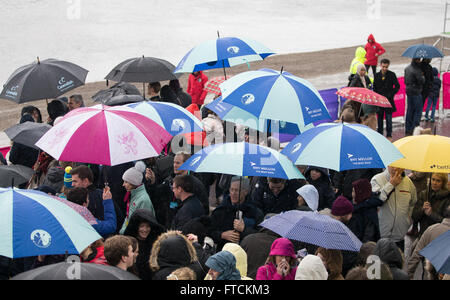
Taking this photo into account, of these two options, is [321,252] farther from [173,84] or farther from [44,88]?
[173,84]

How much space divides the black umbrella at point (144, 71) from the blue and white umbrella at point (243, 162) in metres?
3.90

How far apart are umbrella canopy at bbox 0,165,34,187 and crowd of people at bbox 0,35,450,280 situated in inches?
10.1

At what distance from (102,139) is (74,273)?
8.97ft

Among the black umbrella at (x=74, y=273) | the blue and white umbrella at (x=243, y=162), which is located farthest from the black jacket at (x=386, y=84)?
the black umbrella at (x=74, y=273)

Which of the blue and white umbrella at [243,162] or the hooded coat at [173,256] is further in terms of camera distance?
the blue and white umbrella at [243,162]

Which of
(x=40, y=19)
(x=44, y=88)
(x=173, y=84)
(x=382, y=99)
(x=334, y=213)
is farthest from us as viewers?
(x=40, y=19)

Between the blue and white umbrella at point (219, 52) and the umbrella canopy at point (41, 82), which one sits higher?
the blue and white umbrella at point (219, 52)

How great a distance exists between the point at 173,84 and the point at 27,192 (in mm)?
6198

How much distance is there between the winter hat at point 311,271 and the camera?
4.52 meters

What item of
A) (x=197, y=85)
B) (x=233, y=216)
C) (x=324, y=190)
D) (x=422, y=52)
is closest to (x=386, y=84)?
(x=422, y=52)

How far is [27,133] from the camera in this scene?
7922 mm

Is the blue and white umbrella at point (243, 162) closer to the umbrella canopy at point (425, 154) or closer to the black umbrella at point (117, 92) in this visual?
the umbrella canopy at point (425, 154)

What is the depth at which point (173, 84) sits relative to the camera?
1100 cm
